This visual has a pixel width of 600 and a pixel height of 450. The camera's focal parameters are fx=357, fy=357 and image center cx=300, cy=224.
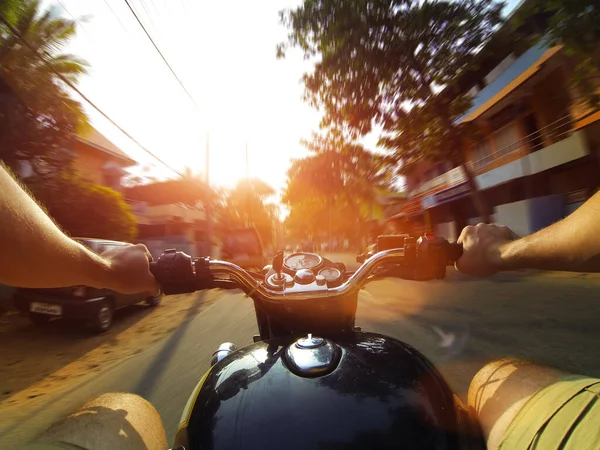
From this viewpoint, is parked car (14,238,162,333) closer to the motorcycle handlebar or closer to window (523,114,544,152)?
the motorcycle handlebar

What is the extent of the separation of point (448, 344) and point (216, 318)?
4.10m

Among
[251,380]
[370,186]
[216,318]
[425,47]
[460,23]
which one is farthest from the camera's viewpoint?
[370,186]

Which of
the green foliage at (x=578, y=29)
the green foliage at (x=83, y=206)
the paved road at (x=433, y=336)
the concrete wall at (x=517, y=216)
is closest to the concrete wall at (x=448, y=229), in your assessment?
the concrete wall at (x=517, y=216)

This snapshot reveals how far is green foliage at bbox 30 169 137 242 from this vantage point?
391 inches

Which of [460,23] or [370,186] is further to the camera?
[370,186]

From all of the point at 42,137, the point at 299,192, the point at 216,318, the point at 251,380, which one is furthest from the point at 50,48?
the point at 299,192

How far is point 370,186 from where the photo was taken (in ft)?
81.5

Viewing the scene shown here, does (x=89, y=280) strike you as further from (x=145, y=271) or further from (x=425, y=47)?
(x=425, y=47)

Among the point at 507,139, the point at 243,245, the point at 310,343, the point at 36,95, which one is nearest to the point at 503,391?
the point at 310,343

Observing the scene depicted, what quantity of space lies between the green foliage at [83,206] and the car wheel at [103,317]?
4992 millimetres

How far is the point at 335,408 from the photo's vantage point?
79 cm

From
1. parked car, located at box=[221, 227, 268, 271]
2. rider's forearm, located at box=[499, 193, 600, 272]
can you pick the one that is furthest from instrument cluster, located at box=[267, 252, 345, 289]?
parked car, located at box=[221, 227, 268, 271]

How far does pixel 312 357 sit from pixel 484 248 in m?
0.76

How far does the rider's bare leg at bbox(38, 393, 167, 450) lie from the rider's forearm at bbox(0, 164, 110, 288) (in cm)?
41
